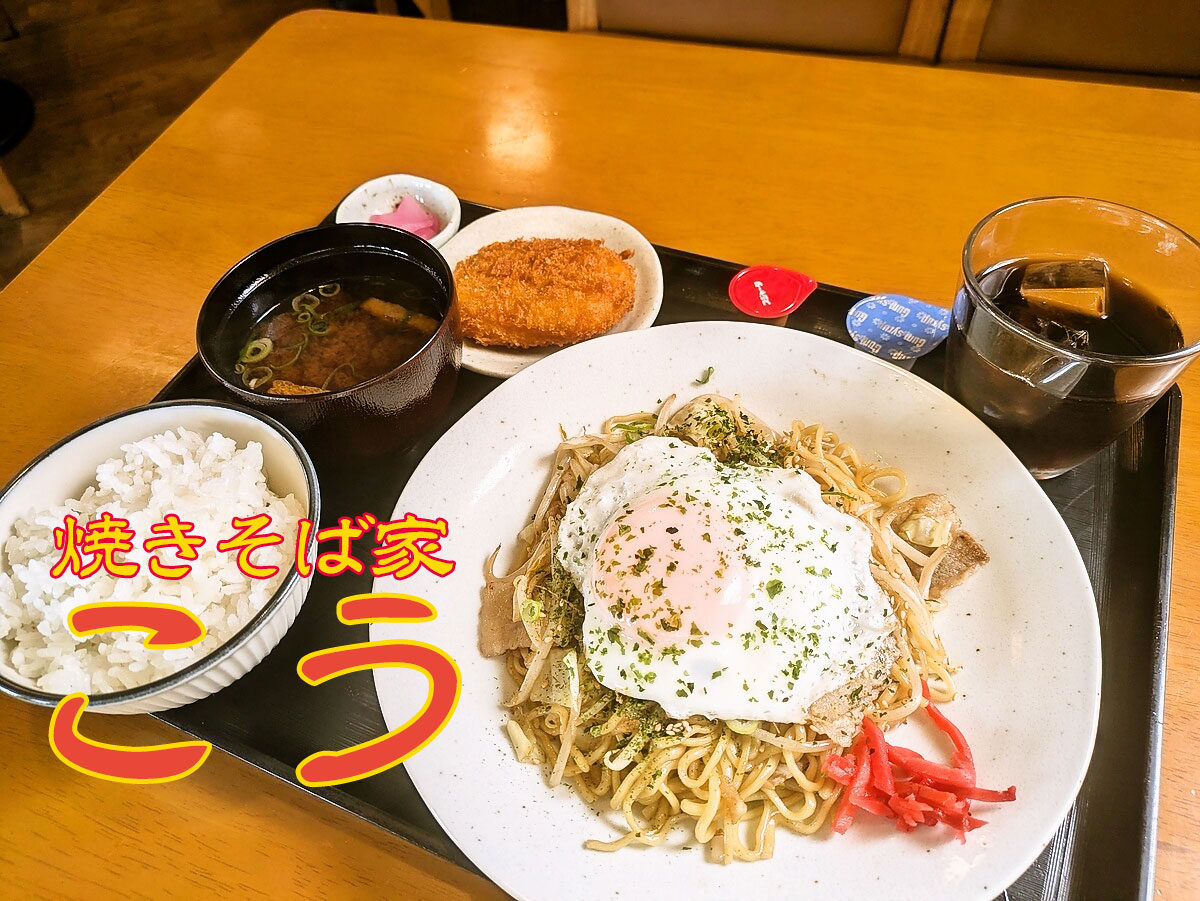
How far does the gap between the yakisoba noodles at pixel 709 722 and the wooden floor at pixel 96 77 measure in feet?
17.1

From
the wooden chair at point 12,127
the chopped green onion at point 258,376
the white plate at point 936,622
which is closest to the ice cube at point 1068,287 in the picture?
the white plate at point 936,622

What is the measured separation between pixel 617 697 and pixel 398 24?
129 inches

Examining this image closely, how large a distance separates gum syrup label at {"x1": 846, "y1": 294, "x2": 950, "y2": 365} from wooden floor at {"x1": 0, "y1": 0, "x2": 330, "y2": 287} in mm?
5414

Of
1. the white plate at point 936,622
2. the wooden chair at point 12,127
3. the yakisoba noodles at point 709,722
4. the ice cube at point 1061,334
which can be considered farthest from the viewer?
the wooden chair at point 12,127

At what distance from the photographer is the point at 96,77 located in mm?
6285

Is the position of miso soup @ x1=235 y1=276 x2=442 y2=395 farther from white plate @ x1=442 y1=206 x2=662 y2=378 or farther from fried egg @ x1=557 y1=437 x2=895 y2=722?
fried egg @ x1=557 y1=437 x2=895 y2=722

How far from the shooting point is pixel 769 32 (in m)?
3.53

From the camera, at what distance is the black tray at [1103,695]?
1.42 m

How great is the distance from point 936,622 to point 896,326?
90 centimetres

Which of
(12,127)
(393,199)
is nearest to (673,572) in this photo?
(393,199)

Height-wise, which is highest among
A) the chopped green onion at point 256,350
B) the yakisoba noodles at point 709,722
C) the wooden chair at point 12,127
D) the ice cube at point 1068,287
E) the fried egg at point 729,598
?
the ice cube at point 1068,287

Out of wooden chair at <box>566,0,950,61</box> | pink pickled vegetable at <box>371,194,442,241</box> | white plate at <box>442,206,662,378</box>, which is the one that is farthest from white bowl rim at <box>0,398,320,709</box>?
wooden chair at <box>566,0,950,61</box>

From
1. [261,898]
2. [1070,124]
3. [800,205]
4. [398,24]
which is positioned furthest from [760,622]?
[398,24]

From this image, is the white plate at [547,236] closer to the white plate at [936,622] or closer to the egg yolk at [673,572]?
the white plate at [936,622]
